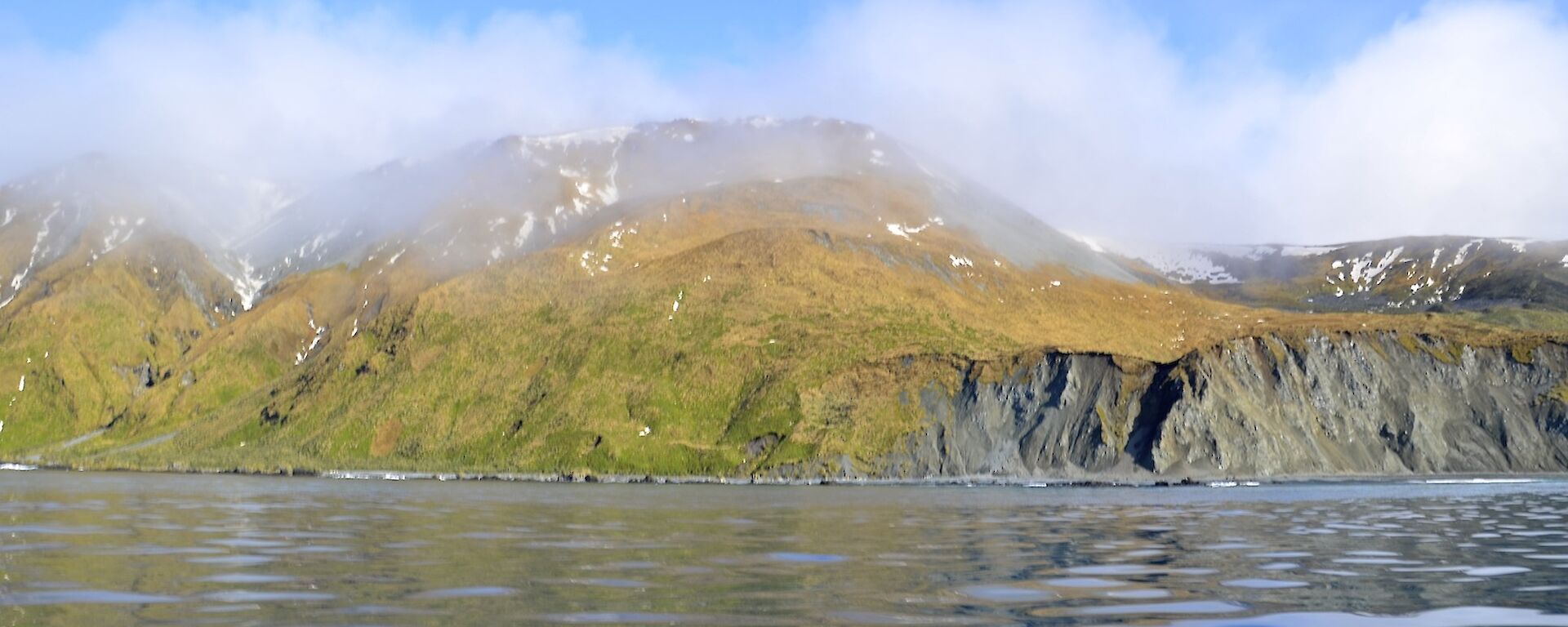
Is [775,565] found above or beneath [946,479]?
above

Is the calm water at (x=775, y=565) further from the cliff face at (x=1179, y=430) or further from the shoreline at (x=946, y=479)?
the cliff face at (x=1179, y=430)

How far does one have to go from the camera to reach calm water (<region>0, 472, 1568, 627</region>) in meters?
31.6

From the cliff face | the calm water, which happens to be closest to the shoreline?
the cliff face

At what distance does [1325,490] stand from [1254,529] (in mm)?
71441

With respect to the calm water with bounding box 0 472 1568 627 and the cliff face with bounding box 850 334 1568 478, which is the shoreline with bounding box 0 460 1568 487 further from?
the calm water with bounding box 0 472 1568 627

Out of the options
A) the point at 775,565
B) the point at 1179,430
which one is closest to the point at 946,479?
the point at 1179,430

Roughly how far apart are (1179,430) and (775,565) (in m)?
147

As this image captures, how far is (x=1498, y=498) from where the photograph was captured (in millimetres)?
104250

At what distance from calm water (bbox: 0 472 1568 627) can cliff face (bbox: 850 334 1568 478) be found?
89.3 m

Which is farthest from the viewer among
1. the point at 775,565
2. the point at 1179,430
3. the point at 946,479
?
the point at 1179,430

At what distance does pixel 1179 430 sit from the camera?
18088 cm

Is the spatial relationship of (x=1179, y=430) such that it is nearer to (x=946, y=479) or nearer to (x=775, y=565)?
(x=946, y=479)

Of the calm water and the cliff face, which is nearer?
the calm water

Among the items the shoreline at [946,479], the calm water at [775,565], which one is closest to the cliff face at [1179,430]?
the shoreline at [946,479]
